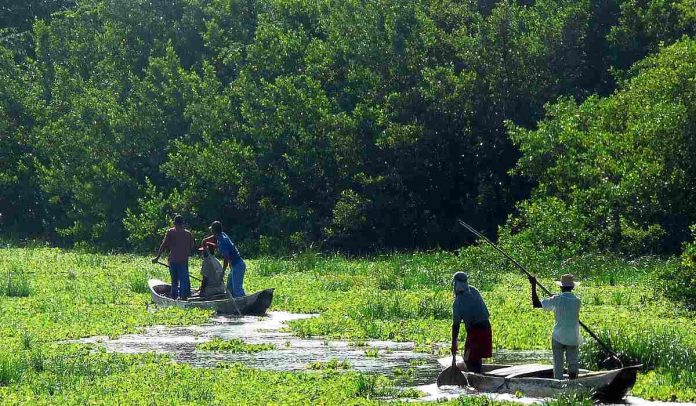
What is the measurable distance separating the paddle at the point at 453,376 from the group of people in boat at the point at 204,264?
8.91 meters

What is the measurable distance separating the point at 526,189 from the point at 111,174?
558 inches

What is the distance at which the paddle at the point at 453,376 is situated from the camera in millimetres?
16203

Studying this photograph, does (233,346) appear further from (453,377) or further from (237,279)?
(453,377)

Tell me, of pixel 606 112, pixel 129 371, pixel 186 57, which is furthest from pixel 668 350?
pixel 186 57

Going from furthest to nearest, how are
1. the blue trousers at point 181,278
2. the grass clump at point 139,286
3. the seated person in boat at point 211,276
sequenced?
the grass clump at point 139,286, the blue trousers at point 181,278, the seated person in boat at point 211,276

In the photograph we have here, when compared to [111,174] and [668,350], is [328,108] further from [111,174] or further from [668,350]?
[668,350]

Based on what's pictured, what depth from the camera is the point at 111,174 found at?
1740 inches

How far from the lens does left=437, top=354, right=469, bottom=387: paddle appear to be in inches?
638

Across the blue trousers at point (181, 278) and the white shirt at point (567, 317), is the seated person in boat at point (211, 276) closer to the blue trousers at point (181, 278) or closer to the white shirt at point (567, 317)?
the blue trousers at point (181, 278)

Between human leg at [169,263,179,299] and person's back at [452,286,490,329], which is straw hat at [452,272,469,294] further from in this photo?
human leg at [169,263,179,299]

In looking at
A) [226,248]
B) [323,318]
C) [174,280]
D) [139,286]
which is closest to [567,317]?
[323,318]

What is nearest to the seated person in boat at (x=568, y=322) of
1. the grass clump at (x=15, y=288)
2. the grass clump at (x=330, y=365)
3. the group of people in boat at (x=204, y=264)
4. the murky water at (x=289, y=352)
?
the murky water at (x=289, y=352)

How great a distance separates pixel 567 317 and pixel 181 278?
12.4 meters

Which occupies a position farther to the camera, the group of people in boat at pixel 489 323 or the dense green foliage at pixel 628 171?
the dense green foliage at pixel 628 171
